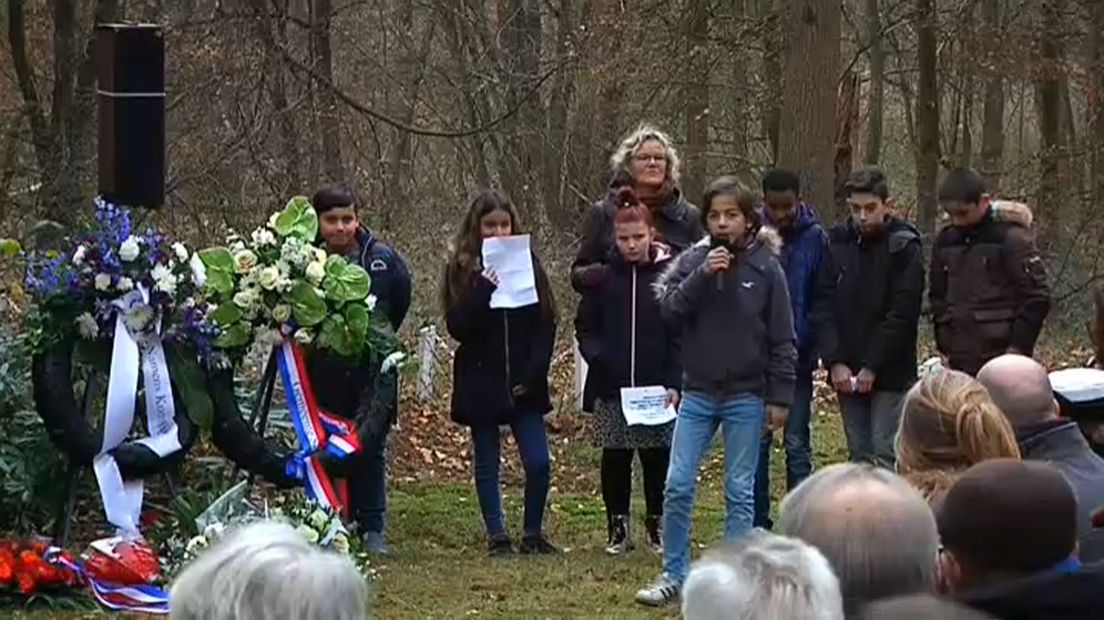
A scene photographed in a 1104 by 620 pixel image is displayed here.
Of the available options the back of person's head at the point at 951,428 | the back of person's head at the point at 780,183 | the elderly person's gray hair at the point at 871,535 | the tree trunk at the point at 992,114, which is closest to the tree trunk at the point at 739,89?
the tree trunk at the point at 992,114

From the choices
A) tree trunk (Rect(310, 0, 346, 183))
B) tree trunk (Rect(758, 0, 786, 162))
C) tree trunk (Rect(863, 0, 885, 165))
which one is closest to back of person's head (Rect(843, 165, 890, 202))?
tree trunk (Rect(310, 0, 346, 183))

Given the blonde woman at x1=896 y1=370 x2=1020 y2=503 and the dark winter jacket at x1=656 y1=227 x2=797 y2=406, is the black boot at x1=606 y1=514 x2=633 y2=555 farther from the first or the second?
the blonde woman at x1=896 y1=370 x2=1020 y2=503

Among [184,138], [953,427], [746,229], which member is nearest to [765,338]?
[746,229]

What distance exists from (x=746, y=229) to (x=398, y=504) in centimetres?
354

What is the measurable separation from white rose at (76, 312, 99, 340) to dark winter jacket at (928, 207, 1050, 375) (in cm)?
384

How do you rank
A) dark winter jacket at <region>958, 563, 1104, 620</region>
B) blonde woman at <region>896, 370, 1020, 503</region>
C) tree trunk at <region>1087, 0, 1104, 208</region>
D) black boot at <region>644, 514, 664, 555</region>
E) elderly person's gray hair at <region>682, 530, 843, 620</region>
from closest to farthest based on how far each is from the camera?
1. elderly person's gray hair at <region>682, 530, 843, 620</region>
2. dark winter jacket at <region>958, 563, 1104, 620</region>
3. blonde woman at <region>896, 370, 1020, 503</region>
4. black boot at <region>644, 514, 664, 555</region>
5. tree trunk at <region>1087, 0, 1104, 208</region>

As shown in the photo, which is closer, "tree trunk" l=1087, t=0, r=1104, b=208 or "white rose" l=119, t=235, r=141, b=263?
"white rose" l=119, t=235, r=141, b=263

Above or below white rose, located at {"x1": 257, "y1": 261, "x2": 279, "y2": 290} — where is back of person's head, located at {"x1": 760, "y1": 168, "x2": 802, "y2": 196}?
above

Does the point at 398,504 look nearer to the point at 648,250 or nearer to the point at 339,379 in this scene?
the point at 339,379

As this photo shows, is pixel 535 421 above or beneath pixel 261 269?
beneath

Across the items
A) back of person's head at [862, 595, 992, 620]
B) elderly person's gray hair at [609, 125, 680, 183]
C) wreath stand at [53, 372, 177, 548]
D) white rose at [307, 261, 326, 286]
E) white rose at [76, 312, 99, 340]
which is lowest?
wreath stand at [53, 372, 177, 548]

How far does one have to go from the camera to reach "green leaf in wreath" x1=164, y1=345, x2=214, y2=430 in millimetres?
7973

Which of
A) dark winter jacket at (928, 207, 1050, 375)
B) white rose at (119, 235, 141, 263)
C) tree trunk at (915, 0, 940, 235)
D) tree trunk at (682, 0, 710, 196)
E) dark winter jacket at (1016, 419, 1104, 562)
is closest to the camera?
dark winter jacket at (1016, 419, 1104, 562)

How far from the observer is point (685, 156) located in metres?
21.9
